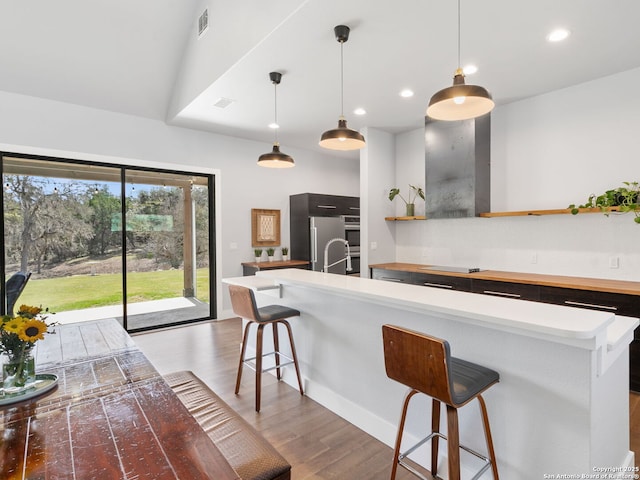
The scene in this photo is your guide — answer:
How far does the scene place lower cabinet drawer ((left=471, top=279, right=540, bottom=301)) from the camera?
3.32 m

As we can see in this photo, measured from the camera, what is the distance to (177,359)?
12.1ft

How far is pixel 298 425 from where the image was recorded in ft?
7.86

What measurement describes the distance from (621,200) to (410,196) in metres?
2.45

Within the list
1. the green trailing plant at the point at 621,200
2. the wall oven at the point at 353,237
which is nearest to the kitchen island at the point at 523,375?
the green trailing plant at the point at 621,200

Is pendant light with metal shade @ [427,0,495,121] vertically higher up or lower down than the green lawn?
higher up

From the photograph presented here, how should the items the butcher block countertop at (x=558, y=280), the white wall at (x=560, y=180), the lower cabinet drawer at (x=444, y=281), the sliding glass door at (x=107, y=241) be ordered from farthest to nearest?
the sliding glass door at (x=107, y=241)
the lower cabinet drawer at (x=444, y=281)
the white wall at (x=560, y=180)
the butcher block countertop at (x=558, y=280)

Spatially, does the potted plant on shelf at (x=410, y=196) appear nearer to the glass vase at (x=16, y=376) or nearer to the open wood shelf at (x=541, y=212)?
the open wood shelf at (x=541, y=212)

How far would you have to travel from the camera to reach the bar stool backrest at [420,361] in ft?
4.47

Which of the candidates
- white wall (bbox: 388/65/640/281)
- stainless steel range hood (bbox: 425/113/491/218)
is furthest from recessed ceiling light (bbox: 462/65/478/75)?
white wall (bbox: 388/65/640/281)

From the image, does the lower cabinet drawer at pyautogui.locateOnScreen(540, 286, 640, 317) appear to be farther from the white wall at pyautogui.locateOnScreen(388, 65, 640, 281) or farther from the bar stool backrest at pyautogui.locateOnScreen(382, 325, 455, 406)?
the bar stool backrest at pyautogui.locateOnScreen(382, 325, 455, 406)

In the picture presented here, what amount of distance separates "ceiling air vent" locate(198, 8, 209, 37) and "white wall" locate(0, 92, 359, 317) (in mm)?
1562

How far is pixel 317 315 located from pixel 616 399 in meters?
1.79

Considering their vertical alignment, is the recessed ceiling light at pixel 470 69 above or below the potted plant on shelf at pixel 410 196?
above

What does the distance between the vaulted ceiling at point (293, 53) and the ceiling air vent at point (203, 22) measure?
6 cm
